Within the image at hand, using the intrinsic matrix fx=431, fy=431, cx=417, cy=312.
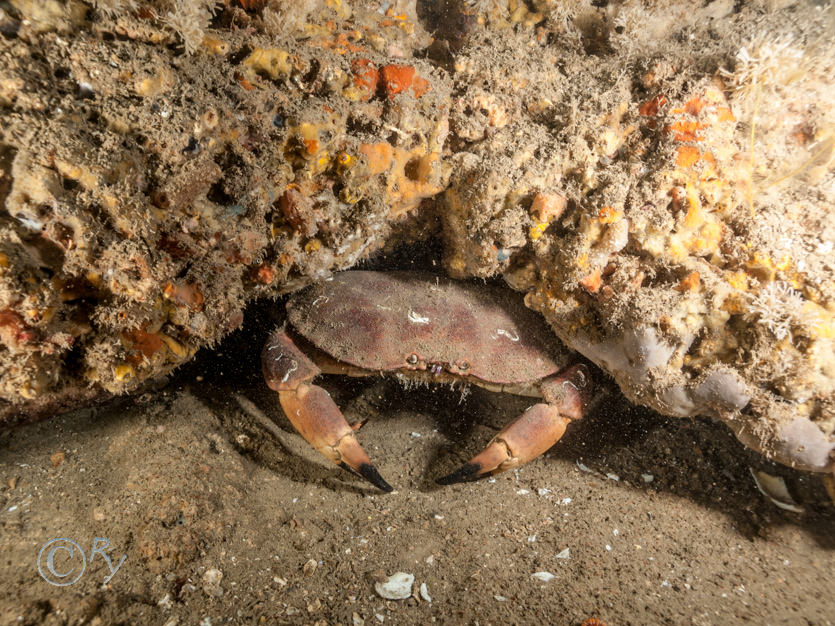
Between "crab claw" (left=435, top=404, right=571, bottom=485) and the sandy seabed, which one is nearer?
the sandy seabed

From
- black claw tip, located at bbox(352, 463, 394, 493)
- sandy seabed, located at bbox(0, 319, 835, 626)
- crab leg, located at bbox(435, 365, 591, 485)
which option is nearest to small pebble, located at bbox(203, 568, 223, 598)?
sandy seabed, located at bbox(0, 319, 835, 626)

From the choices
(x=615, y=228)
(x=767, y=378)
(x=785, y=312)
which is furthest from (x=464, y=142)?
(x=767, y=378)

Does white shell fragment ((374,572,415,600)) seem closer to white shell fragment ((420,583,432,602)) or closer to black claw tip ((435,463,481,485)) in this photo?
white shell fragment ((420,583,432,602))

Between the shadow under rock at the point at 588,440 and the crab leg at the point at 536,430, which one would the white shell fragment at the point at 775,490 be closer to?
the shadow under rock at the point at 588,440

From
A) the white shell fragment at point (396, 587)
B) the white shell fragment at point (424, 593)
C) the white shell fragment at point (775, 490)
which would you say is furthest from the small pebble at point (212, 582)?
the white shell fragment at point (775, 490)

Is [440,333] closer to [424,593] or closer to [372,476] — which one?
[372,476]

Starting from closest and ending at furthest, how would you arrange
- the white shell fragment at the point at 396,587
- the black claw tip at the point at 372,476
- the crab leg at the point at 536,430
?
the white shell fragment at the point at 396,587
the black claw tip at the point at 372,476
the crab leg at the point at 536,430
